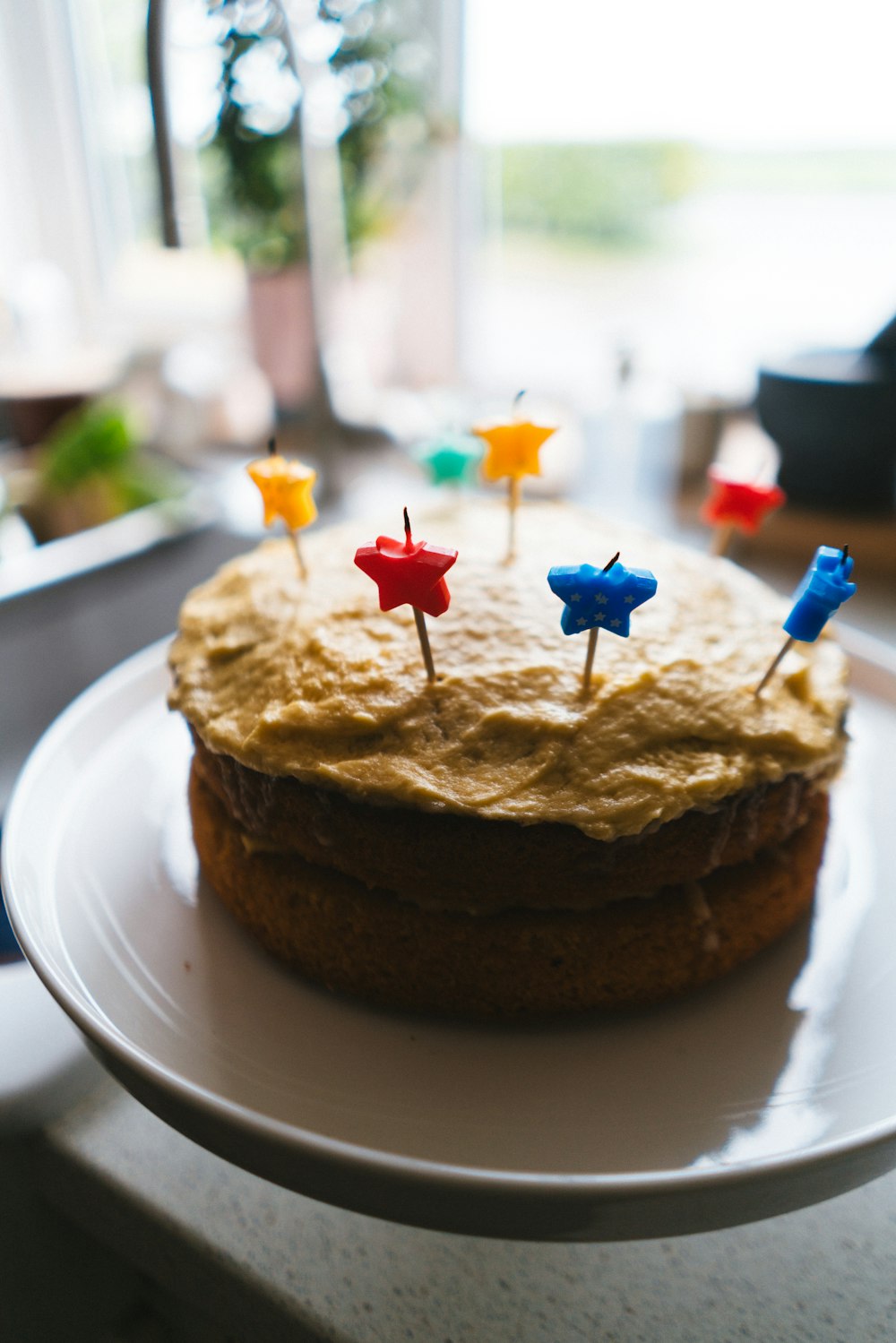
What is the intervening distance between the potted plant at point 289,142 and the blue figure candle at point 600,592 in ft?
4.93

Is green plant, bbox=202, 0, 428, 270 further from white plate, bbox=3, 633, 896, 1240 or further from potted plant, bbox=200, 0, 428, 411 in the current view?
white plate, bbox=3, 633, 896, 1240

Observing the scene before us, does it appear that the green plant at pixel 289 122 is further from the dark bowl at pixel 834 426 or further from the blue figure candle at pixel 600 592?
the blue figure candle at pixel 600 592

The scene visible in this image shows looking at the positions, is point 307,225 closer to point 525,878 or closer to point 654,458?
point 654,458

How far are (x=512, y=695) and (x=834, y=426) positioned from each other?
40.0 inches

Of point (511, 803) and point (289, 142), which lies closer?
point (511, 803)

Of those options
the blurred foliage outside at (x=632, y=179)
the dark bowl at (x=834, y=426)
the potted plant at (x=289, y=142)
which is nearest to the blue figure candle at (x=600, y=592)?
the dark bowl at (x=834, y=426)

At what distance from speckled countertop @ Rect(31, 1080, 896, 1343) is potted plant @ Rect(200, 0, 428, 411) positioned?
1.65 m

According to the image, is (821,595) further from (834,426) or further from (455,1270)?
(834,426)

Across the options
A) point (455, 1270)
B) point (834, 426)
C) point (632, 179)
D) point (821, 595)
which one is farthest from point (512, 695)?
point (632, 179)

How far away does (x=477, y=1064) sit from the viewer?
71cm

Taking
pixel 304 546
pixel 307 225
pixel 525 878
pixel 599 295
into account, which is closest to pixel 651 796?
pixel 525 878

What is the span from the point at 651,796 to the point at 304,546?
0.54 m

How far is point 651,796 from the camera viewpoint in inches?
27.9

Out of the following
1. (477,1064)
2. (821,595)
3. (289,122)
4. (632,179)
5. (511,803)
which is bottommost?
(477,1064)
